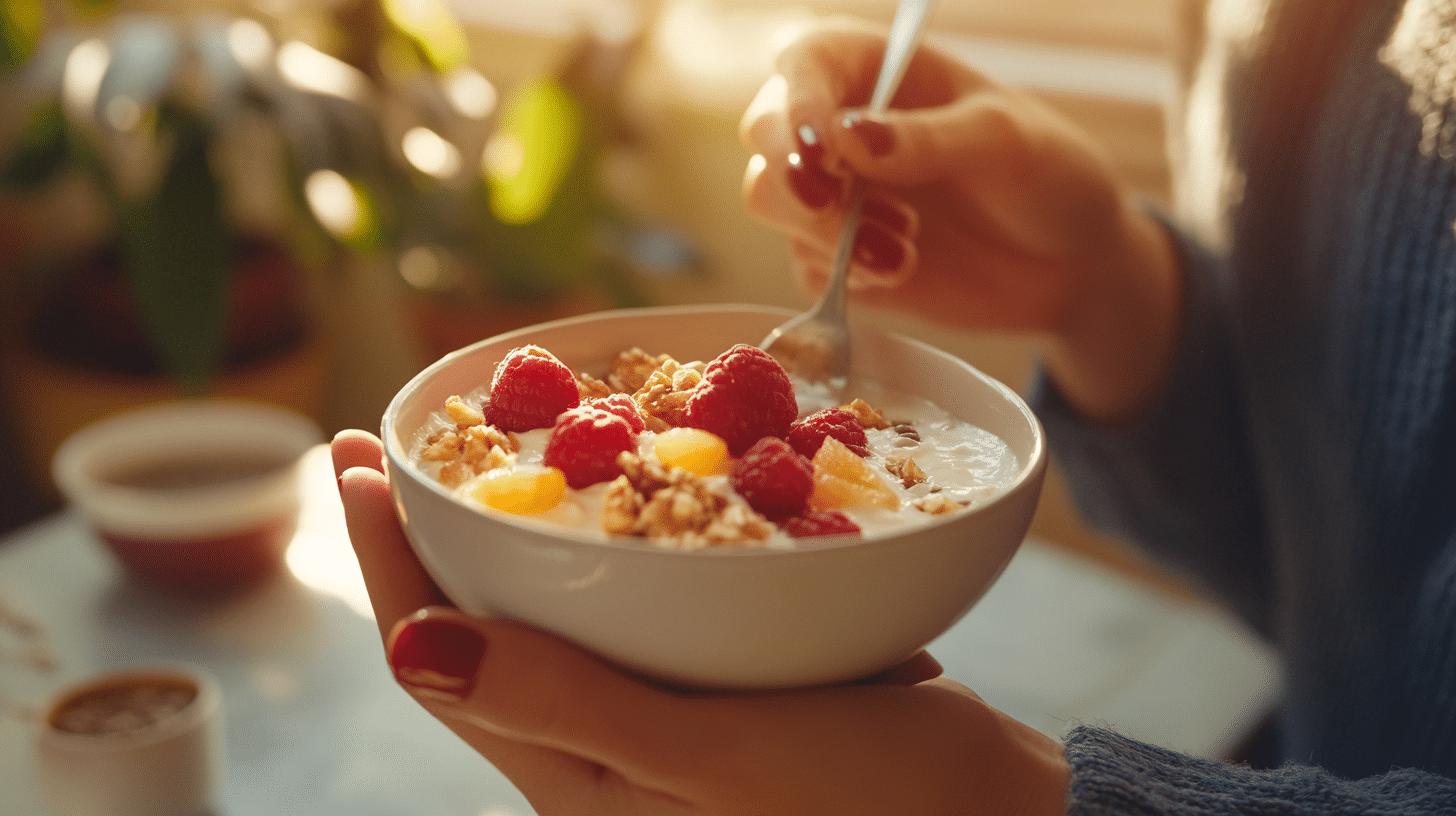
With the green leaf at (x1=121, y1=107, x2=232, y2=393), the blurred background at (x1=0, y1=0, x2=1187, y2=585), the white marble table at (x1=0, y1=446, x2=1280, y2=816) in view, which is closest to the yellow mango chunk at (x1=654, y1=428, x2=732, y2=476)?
the white marble table at (x1=0, y1=446, x2=1280, y2=816)

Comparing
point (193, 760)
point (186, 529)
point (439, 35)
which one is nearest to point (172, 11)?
point (439, 35)

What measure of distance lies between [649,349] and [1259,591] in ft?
2.48

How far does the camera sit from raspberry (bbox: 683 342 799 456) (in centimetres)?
41

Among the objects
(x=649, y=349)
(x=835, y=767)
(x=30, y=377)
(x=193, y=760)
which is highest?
(x=649, y=349)

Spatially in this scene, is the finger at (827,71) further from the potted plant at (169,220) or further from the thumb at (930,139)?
the potted plant at (169,220)

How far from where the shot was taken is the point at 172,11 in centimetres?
196

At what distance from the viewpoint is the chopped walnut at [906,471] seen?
1.38ft

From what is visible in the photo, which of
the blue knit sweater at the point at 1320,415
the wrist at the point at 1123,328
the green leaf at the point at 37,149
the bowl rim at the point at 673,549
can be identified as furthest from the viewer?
the green leaf at the point at 37,149

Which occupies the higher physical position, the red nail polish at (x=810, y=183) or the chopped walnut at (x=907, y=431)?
the red nail polish at (x=810, y=183)

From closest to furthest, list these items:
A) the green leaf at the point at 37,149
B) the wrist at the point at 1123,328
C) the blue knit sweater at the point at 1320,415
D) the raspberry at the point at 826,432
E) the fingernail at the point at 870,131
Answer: the raspberry at the point at 826,432
the fingernail at the point at 870,131
the blue knit sweater at the point at 1320,415
the wrist at the point at 1123,328
the green leaf at the point at 37,149

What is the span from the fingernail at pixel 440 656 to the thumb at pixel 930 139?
31 cm

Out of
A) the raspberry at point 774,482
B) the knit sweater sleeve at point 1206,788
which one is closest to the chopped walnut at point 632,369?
the raspberry at point 774,482

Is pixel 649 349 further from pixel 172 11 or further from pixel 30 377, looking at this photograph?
pixel 172 11

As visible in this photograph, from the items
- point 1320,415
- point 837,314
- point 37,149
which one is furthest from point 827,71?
point 37,149
